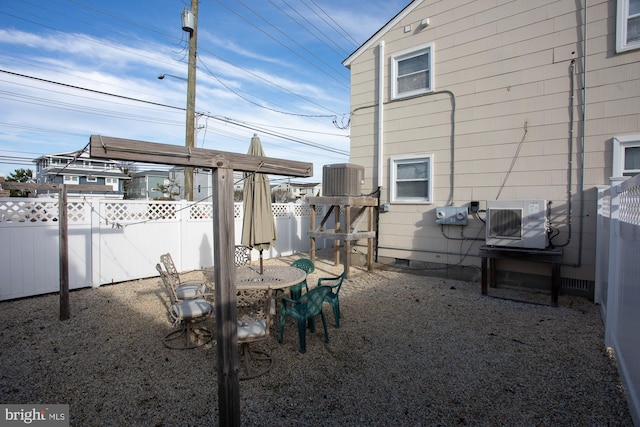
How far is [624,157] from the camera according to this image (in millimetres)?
5570

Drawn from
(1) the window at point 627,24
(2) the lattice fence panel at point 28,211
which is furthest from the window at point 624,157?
(2) the lattice fence panel at point 28,211

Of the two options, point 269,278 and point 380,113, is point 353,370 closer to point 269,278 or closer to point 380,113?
point 269,278

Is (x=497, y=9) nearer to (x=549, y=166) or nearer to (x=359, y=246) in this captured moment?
(x=549, y=166)

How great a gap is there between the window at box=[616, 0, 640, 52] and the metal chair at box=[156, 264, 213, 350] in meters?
7.55

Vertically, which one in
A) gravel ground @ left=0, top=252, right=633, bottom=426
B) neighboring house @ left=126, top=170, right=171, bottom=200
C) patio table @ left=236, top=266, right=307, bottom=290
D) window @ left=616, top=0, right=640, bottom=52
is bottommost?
gravel ground @ left=0, top=252, right=633, bottom=426

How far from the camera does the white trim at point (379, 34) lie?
7.86m

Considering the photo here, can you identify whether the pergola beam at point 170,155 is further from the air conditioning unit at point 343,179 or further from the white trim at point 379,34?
the white trim at point 379,34

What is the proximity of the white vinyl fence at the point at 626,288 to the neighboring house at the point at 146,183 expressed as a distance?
3148cm

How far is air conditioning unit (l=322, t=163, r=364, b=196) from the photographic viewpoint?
8.01m

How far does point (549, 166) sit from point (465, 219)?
5.72 ft

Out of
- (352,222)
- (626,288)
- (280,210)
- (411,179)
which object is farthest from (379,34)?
(626,288)

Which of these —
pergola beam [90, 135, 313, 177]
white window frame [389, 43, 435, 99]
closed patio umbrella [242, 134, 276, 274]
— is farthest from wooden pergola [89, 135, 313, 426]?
white window frame [389, 43, 435, 99]

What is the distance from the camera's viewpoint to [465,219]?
277 inches

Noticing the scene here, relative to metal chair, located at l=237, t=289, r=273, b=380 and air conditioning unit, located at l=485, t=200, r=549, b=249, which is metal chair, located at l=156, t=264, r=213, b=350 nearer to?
metal chair, located at l=237, t=289, r=273, b=380
